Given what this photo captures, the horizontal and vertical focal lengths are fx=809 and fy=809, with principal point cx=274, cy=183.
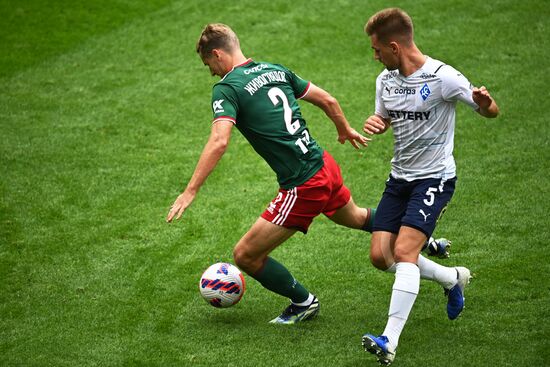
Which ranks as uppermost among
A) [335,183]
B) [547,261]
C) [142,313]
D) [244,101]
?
[244,101]

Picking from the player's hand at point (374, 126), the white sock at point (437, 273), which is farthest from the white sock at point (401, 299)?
the player's hand at point (374, 126)

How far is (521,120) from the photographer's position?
1029 centimetres

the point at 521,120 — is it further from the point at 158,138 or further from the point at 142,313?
the point at 142,313

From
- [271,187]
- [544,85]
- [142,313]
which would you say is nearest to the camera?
[142,313]

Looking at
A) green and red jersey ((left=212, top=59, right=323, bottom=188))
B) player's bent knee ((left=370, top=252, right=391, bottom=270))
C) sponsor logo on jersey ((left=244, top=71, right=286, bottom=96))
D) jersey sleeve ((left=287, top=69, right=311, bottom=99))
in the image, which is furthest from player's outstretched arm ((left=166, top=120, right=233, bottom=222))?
player's bent knee ((left=370, top=252, right=391, bottom=270))

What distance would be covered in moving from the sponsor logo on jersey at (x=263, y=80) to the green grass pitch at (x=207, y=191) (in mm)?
1965

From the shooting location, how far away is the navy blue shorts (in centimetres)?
608

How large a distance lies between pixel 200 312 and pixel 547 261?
10.5 ft

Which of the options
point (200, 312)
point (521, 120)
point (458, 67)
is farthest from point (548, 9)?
point (200, 312)

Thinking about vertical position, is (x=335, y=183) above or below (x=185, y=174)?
above

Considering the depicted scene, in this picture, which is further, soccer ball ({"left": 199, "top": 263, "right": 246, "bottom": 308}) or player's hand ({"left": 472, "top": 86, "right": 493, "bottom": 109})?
soccer ball ({"left": 199, "top": 263, "right": 246, "bottom": 308})

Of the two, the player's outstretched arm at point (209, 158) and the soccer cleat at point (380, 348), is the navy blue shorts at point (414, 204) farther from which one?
the player's outstretched arm at point (209, 158)

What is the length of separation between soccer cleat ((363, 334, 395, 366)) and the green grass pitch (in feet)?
0.99

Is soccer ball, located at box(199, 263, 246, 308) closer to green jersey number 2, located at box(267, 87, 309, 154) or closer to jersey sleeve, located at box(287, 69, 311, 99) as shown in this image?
green jersey number 2, located at box(267, 87, 309, 154)
